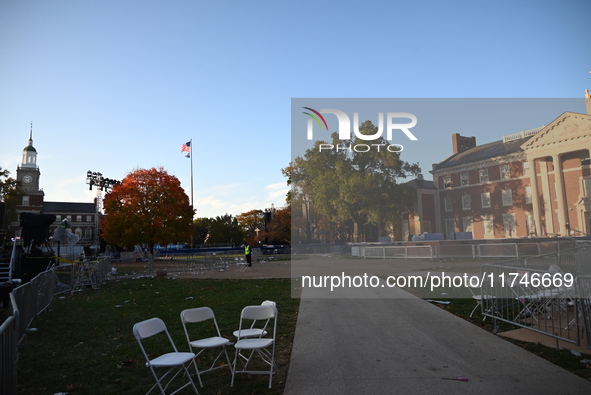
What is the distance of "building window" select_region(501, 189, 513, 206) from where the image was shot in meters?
22.3

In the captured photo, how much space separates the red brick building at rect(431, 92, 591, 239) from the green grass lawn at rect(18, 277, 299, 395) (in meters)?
15.2

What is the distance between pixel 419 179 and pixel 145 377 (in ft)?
66.6

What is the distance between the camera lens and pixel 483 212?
23094 mm

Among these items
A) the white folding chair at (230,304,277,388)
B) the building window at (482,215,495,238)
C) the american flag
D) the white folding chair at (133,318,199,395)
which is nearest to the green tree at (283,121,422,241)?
the building window at (482,215,495,238)

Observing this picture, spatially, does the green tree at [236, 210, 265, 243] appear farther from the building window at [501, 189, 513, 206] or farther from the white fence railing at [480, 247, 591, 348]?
the white fence railing at [480, 247, 591, 348]

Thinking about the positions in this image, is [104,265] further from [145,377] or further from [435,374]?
[435,374]

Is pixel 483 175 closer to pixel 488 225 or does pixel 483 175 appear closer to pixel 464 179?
pixel 464 179

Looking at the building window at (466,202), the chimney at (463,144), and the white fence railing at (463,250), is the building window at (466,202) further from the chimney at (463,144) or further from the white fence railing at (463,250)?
the chimney at (463,144)

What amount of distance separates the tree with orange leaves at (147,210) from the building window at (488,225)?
26.0 meters

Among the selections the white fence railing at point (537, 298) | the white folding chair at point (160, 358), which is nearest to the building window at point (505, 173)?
the white fence railing at point (537, 298)

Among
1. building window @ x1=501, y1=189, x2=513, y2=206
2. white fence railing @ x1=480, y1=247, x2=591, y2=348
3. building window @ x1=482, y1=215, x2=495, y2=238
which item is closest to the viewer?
white fence railing @ x1=480, y1=247, x2=591, y2=348

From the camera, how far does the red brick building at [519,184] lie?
23.2 m

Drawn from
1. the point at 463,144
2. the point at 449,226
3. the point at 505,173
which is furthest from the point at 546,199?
the point at 463,144

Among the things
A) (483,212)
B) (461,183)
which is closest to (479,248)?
(483,212)
